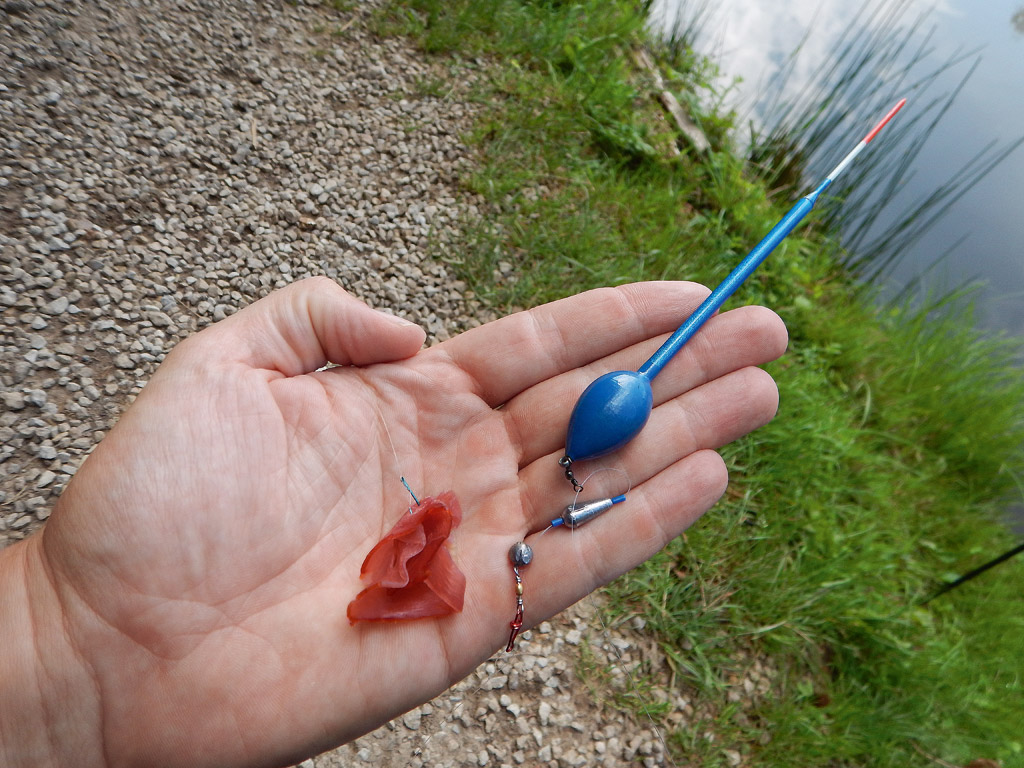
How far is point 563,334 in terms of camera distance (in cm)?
253

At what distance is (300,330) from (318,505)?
1.83 ft

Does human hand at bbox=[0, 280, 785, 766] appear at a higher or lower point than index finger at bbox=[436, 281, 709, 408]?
lower

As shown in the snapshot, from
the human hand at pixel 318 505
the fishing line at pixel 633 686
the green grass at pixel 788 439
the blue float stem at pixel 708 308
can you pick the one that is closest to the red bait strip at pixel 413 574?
the human hand at pixel 318 505

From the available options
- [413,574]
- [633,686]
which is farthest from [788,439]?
[413,574]

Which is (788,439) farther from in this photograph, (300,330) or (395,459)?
(300,330)

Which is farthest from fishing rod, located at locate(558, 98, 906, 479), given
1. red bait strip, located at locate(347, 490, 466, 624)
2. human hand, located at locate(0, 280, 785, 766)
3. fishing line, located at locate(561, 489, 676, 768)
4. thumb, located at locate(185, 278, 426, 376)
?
fishing line, located at locate(561, 489, 676, 768)

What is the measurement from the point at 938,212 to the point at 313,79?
14.8 ft

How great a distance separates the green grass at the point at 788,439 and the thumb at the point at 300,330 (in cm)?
162

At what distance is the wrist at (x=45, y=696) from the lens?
1.75 m

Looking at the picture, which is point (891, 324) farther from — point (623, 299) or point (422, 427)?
point (422, 427)

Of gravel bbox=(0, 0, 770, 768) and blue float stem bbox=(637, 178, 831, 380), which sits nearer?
blue float stem bbox=(637, 178, 831, 380)

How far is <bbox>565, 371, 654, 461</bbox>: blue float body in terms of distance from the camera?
225 cm

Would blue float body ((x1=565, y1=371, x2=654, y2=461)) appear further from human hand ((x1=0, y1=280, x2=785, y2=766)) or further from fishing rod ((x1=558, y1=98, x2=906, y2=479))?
human hand ((x1=0, y1=280, x2=785, y2=766))

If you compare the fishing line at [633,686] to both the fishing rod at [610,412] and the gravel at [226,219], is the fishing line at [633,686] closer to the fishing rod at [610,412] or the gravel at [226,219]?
the gravel at [226,219]
